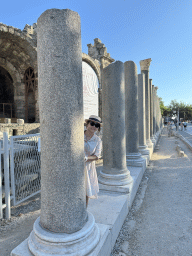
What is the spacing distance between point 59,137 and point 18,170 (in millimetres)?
2846

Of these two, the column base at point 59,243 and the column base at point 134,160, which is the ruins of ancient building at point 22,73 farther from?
the column base at point 59,243

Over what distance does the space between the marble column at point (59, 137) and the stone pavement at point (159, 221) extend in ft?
4.05

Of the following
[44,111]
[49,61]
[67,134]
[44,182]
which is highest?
[49,61]

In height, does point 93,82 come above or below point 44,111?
above

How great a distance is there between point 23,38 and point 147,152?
401 inches

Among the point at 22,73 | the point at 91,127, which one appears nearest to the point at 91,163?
the point at 91,127

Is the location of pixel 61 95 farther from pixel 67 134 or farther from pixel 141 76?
pixel 141 76

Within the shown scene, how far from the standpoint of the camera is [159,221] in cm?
344

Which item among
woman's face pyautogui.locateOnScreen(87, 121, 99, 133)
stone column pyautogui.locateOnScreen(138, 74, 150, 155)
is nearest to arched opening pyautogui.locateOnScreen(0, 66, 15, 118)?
stone column pyautogui.locateOnScreen(138, 74, 150, 155)

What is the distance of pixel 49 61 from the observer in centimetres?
184

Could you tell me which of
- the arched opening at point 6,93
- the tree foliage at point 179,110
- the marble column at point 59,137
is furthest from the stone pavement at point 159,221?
the tree foliage at point 179,110

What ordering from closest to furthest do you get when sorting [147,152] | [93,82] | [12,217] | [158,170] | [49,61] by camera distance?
1. [49,61]
2. [12,217]
3. [158,170]
4. [147,152]
5. [93,82]

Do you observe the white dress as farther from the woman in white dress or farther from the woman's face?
the woman's face

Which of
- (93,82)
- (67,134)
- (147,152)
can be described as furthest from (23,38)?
(67,134)
